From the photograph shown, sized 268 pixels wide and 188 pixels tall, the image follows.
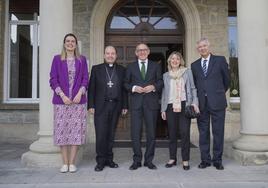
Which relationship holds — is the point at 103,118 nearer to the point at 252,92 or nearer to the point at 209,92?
the point at 209,92

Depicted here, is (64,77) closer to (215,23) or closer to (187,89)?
(187,89)

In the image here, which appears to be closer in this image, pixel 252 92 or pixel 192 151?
pixel 252 92

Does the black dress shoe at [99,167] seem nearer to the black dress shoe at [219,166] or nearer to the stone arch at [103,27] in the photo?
the black dress shoe at [219,166]

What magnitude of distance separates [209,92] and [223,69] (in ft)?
1.37

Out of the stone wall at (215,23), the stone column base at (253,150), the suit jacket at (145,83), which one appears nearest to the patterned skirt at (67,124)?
the suit jacket at (145,83)

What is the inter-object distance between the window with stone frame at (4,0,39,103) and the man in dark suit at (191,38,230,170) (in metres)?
4.97

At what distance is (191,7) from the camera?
961 cm

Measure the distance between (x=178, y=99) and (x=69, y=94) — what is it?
1.62m

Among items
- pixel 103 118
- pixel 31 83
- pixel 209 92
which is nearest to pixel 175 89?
pixel 209 92

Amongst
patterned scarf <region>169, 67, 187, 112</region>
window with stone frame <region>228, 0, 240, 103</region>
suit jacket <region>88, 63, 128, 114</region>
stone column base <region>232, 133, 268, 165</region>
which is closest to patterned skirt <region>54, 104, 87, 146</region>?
suit jacket <region>88, 63, 128, 114</region>

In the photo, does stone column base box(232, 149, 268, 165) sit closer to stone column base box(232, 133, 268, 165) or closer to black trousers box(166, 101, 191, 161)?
stone column base box(232, 133, 268, 165)

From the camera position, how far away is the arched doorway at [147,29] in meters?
9.91

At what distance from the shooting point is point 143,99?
243 inches

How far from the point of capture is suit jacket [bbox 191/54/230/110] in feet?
20.4
